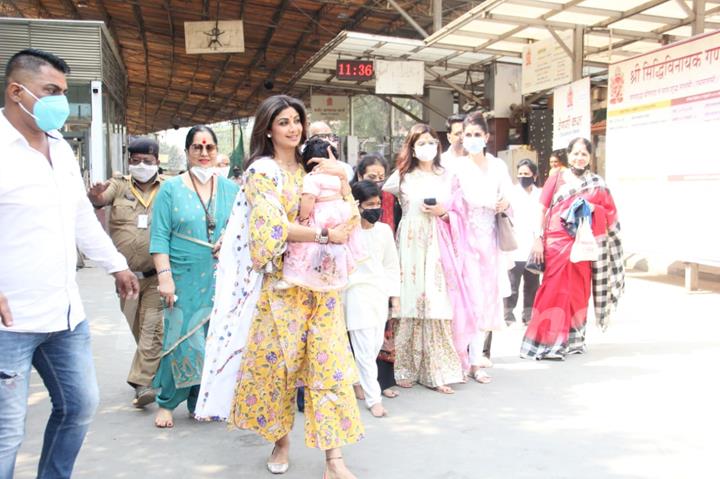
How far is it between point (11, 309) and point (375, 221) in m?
2.24

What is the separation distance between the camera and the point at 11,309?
2.34m

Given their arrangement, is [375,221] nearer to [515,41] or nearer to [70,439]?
[70,439]

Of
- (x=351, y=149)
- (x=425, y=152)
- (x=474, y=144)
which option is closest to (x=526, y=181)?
(x=474, y=144)

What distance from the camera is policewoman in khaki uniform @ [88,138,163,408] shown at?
13.6ft

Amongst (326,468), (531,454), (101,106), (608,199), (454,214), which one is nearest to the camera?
(326,468)

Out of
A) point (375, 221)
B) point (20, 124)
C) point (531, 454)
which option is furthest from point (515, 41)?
point (20, 124)

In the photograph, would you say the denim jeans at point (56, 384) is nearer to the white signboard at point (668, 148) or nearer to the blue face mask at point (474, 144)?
the blue face mask at point (474, 144)

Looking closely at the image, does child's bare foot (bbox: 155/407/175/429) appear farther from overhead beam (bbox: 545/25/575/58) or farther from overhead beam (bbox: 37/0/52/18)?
overhead beam (bbox: 37/0/52/18)

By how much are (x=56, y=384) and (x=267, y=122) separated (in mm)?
1398

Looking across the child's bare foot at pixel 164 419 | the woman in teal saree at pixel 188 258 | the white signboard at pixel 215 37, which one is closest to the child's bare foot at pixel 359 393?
the woman in teal saree at pixel 188 258

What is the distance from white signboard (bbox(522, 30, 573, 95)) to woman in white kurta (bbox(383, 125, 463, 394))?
218 inches

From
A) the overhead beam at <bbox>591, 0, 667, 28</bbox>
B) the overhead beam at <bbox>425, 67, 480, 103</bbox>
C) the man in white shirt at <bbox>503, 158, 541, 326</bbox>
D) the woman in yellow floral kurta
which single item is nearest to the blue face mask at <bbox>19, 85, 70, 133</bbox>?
the woman in yellow floral kurta

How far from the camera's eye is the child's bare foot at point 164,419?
153 inches

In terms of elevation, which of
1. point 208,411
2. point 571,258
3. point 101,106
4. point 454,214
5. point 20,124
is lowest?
point 208,411
